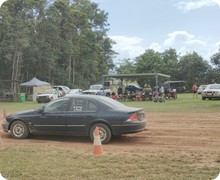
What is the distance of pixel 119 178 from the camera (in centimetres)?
614

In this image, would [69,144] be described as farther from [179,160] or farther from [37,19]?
[37,19]

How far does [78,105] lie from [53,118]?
809 millimetres

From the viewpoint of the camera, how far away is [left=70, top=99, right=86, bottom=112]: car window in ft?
34.2

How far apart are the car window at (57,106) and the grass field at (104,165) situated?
190cm

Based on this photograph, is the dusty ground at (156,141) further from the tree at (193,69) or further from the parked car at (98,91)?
the tree at (193,69)

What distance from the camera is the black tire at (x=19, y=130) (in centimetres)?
1075

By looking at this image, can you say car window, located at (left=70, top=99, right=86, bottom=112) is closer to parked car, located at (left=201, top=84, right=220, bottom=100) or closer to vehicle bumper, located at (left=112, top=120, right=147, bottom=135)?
vehicle bumper, located at (left=112, top=120, right=147, bottom=135)

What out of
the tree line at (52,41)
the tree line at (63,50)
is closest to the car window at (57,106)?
the tree line at (63,50)

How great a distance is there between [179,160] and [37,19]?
46.7 meters

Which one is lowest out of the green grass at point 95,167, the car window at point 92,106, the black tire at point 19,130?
the green grass at point 95,167

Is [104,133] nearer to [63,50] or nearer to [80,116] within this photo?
[80,116]

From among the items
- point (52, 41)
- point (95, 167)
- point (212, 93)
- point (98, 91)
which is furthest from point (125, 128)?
point (52, 41)

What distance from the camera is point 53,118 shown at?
1048 centimetres

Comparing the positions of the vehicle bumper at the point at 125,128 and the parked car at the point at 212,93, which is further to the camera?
the parked car at the point at 212,93
